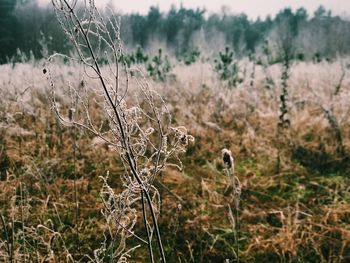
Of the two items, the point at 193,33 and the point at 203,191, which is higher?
the point at 203,191

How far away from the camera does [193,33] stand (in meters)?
37.3

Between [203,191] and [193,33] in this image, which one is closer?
[203,191]

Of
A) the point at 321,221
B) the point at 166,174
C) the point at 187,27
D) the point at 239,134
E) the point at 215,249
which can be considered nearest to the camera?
the point at 215,249

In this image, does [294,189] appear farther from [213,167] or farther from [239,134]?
[239,134]

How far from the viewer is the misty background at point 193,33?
10617 mm

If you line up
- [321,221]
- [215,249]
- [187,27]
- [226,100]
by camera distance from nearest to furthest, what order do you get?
[215,249], [321,221], [226,100], [187,27]

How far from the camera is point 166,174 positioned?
3.90 metres

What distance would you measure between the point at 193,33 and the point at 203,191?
34882mm

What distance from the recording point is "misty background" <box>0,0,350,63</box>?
1062 cm

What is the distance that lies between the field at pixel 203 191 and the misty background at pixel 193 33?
3.74 ft

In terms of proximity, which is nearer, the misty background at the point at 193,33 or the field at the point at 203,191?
the field at the point at 203,191

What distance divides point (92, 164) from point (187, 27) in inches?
1507

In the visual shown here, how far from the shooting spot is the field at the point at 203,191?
107 inches

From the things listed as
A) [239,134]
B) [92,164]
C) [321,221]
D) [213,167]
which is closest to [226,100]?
[239,134]
